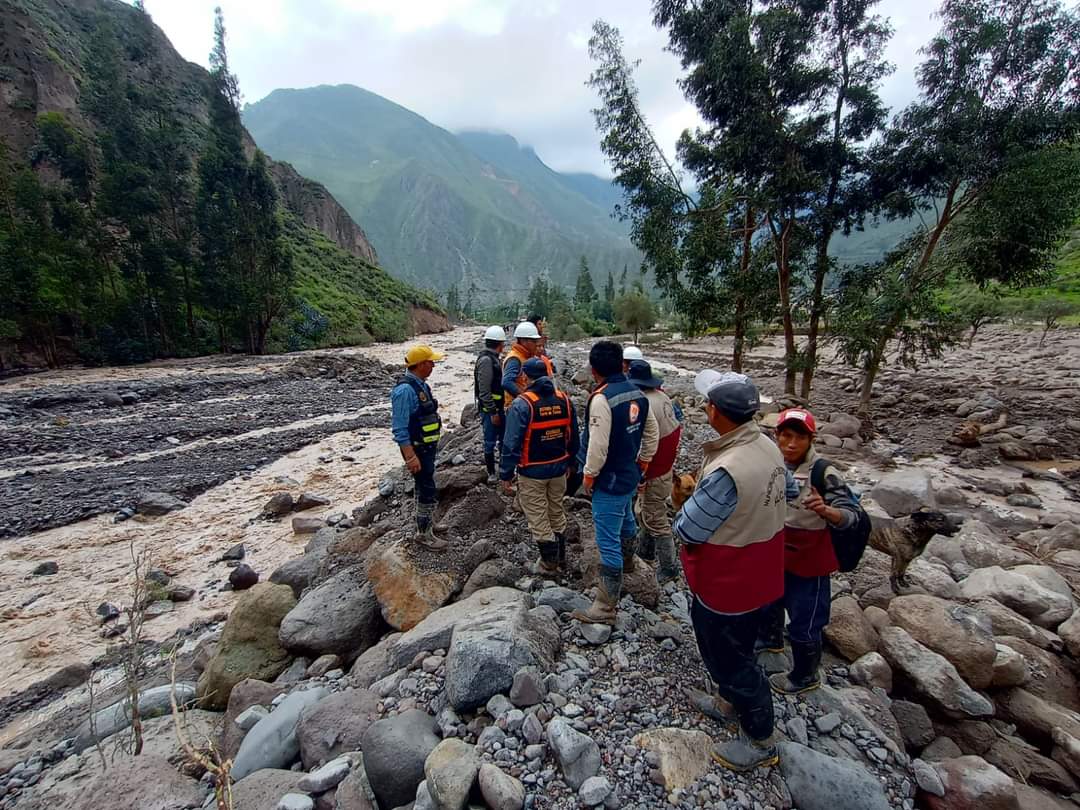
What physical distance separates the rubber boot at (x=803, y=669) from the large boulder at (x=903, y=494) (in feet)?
15.0

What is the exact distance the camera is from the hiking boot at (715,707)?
2549 millimetres

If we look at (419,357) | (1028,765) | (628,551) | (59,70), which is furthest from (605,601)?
(59,70)

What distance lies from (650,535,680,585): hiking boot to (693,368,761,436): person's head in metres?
2.11

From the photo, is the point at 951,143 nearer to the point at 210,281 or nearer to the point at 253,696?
the point at 253,696

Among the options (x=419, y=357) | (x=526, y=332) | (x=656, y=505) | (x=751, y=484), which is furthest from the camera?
(x=526, y=332)

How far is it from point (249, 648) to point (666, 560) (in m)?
3.80

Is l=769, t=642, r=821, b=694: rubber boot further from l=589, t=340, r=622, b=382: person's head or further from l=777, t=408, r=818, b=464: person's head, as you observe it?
l=589, t=340, r=622, b=382: person's head

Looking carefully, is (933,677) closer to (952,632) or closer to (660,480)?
(952,632)

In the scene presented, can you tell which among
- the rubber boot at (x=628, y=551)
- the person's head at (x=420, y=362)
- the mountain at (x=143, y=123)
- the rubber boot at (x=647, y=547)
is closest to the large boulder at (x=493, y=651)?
the rubber boot at (x=628, y=551)

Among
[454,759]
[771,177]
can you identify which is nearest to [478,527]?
[454,759]

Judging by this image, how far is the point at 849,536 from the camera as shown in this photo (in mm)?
2598

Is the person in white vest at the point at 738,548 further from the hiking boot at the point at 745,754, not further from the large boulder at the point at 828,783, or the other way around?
the large boulder at the point at 828,783

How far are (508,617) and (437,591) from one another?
1.21 metres

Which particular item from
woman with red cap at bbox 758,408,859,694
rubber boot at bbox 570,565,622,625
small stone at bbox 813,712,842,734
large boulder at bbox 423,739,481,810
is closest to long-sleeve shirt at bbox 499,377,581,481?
rubber boot at bbox 570,565,622,625
